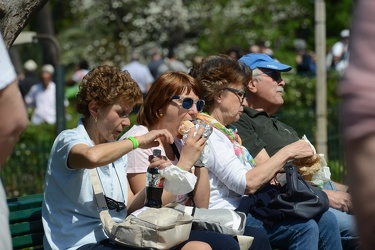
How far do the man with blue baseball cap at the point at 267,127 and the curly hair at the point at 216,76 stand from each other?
0.85ft

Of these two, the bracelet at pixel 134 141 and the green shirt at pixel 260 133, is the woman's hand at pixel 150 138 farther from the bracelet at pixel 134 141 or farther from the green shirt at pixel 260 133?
the green shirt at pixel 260 133

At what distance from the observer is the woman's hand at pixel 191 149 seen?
431 cm

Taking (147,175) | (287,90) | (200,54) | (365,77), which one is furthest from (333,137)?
(200,54)

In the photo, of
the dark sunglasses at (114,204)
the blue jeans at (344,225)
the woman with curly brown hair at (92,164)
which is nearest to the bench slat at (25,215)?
the woman with curly brown hair at (92,164)

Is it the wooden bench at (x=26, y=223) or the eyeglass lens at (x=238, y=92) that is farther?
the eyeglass lens at (x=238, y=92)

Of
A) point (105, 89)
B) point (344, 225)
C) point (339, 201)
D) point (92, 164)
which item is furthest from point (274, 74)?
point (92, 164)

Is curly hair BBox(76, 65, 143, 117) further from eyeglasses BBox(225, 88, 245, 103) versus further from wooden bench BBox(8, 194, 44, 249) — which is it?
eyeglasses BBox(225, 88, 245, 103)

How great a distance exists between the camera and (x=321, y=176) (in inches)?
212

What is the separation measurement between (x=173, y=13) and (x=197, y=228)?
2272 cm

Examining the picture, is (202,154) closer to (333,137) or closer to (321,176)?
(321,176)

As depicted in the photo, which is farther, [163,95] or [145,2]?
[145,2]

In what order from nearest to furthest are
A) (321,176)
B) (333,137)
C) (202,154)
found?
(202,154) < (321,176) < (333,137)

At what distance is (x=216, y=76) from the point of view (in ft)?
17.0

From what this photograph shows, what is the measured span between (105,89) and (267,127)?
1.61 metres
